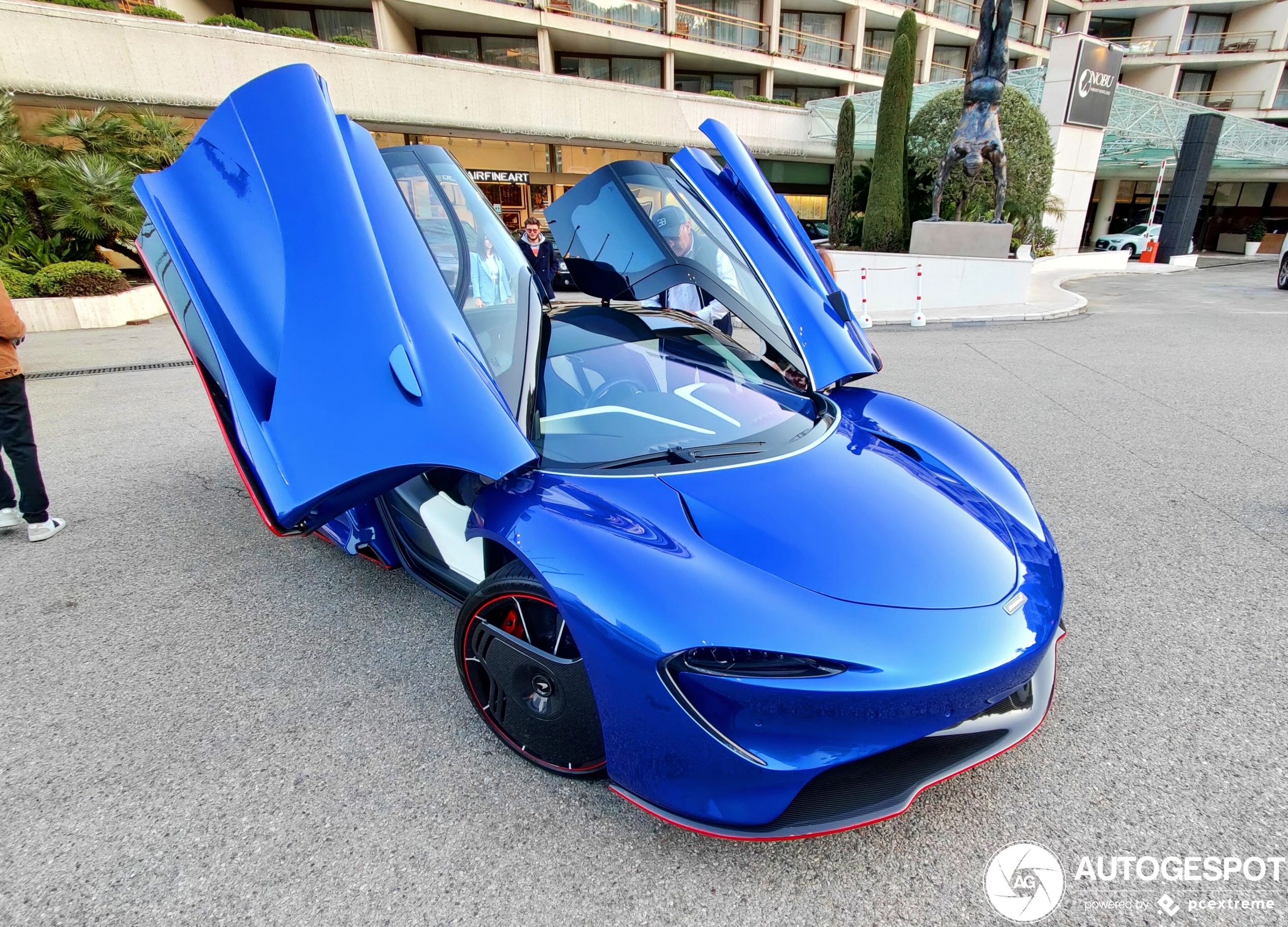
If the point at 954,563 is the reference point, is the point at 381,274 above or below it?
above

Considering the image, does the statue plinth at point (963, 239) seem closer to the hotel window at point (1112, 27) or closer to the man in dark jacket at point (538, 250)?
the man in dark jacket at point (538, 250)

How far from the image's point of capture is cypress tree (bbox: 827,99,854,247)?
53.3ft

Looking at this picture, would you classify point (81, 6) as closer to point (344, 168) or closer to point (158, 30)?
point (158, 30)

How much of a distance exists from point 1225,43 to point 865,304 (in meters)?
41.5

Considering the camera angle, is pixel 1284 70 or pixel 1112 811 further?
pixel 1284 70

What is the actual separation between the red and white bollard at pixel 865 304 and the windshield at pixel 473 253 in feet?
22.4

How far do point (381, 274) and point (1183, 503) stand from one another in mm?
4140

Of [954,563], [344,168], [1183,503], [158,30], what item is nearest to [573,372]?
[344,168]

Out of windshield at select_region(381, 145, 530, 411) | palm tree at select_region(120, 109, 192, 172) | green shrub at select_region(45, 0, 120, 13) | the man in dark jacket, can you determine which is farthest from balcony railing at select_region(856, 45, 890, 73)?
windshield at select_region(381, 145, 530, 411)

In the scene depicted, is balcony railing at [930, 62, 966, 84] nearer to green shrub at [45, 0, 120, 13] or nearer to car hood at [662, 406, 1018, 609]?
green shrub at [45, 0, 120, 13]

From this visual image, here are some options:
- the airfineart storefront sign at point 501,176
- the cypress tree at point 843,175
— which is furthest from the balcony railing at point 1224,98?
the airfineart storefront sign at point 501,176

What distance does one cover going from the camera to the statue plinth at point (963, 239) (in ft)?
41.1

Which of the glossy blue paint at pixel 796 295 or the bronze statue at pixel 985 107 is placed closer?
the glossy blue paint at pixel 796 295

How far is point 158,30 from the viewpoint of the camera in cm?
1406
